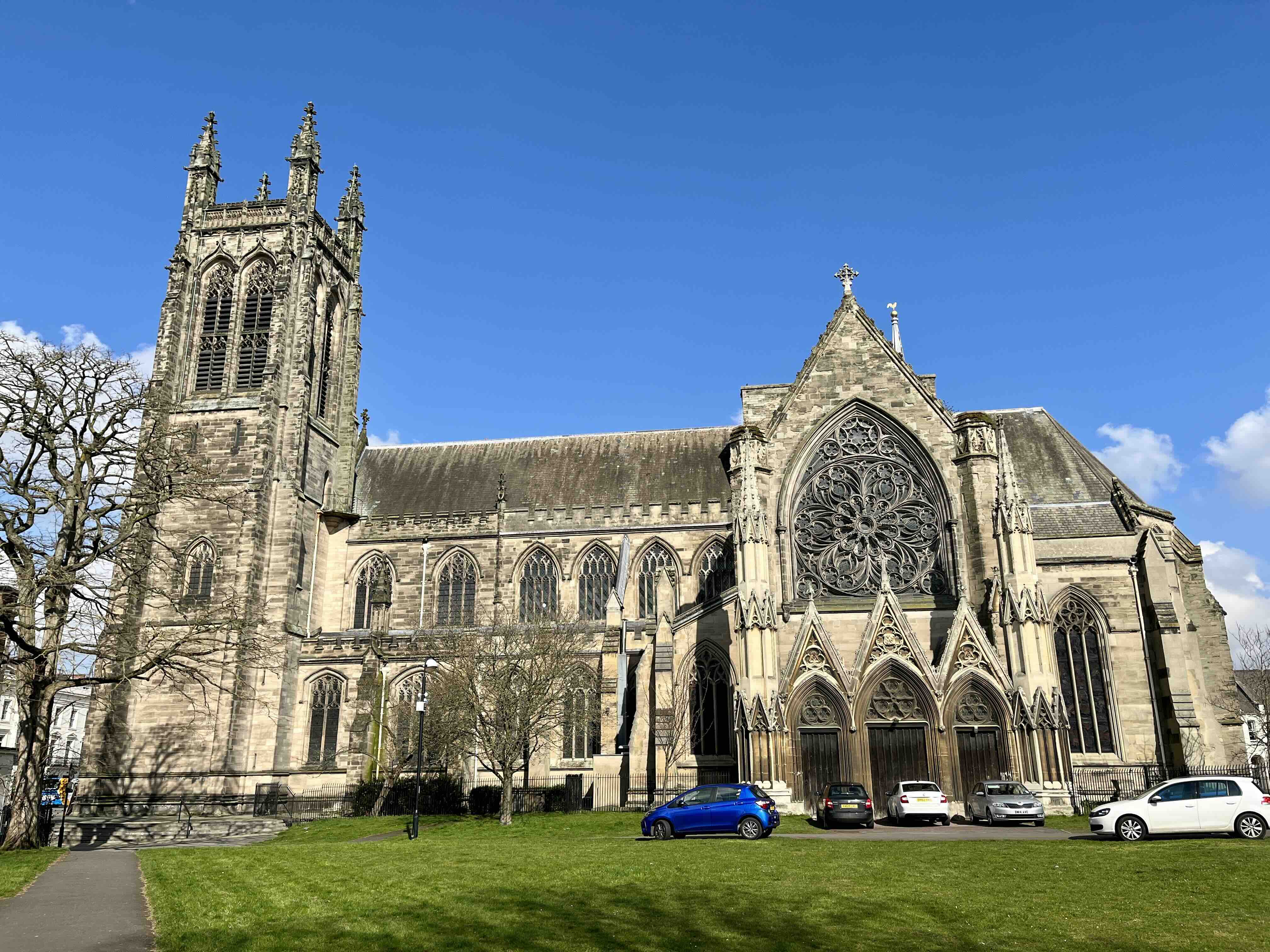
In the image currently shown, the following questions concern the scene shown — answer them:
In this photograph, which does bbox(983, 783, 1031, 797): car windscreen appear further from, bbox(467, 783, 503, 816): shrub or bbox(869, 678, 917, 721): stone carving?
bbox(467, 783, 503, 816): shrub

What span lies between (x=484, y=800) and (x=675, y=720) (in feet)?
27.0

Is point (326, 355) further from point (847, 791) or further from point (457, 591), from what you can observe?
point (847, 791)

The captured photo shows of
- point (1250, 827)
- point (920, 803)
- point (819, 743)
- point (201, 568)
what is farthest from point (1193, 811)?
point (201, 568)

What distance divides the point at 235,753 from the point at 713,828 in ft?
72.7

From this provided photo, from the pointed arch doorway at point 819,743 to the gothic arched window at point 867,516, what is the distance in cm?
402

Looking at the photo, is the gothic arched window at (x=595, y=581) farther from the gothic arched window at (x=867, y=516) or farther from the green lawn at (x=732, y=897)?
the green lawn at (x=732, y=897)

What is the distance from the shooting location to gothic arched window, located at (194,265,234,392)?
44.2m

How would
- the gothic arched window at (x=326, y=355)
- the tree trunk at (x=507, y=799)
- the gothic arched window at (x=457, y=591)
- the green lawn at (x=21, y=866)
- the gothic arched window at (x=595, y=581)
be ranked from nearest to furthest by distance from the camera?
the green lawn at (x=21, y=866) → the tree trunk at (x=507, y=799) → the gothic arched window at (x=595, y=581) → the gothic arched window at (x=457, y=591) → the gothic arched window at (x=326, y=355)

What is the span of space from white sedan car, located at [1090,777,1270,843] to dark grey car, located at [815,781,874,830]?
5.78 meters

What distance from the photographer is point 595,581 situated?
42.6 meters

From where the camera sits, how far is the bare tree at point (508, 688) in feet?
99.1

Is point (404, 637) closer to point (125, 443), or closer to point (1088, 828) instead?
point (125, 443)

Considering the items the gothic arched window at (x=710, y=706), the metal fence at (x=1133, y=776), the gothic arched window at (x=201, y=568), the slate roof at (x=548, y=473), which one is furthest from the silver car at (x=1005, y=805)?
the gothic arched window at (x=201, y=568)

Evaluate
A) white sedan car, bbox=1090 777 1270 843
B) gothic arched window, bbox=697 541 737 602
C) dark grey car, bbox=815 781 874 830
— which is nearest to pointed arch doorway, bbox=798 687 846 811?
dark grey car, bbox=815 781 874 830
